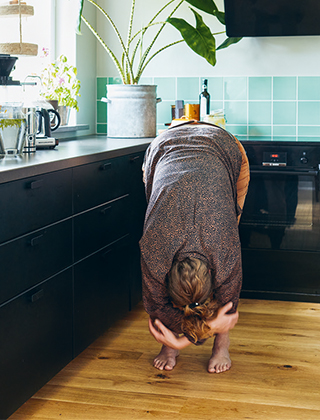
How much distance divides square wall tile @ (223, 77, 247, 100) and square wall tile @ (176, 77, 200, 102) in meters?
0.19

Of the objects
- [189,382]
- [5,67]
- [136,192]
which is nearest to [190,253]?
[189,382]

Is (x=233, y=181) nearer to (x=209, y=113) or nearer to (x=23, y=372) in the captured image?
(x=23, y=372)

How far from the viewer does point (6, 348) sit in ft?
5.41

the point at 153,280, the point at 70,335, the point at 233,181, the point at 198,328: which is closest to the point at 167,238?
the point at 153,280

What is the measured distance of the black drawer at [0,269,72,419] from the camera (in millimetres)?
1660

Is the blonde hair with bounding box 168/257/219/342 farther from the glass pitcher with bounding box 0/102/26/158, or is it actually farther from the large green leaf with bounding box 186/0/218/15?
the large green leaf with bounding box 186/0/218/15

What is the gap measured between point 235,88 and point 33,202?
7.05 ft

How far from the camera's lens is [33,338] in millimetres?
1812

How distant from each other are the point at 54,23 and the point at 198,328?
2362mm

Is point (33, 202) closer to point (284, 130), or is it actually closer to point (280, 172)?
point (280, 172)

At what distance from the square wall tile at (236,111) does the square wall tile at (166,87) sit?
370 mm

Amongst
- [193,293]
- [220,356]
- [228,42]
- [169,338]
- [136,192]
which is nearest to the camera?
[193,293]

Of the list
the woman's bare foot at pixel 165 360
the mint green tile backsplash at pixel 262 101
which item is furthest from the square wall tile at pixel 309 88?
the woman's bare foot at pixel 165 360

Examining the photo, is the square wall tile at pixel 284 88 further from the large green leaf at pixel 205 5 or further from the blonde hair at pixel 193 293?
the blonde hair at pixel 193 293
